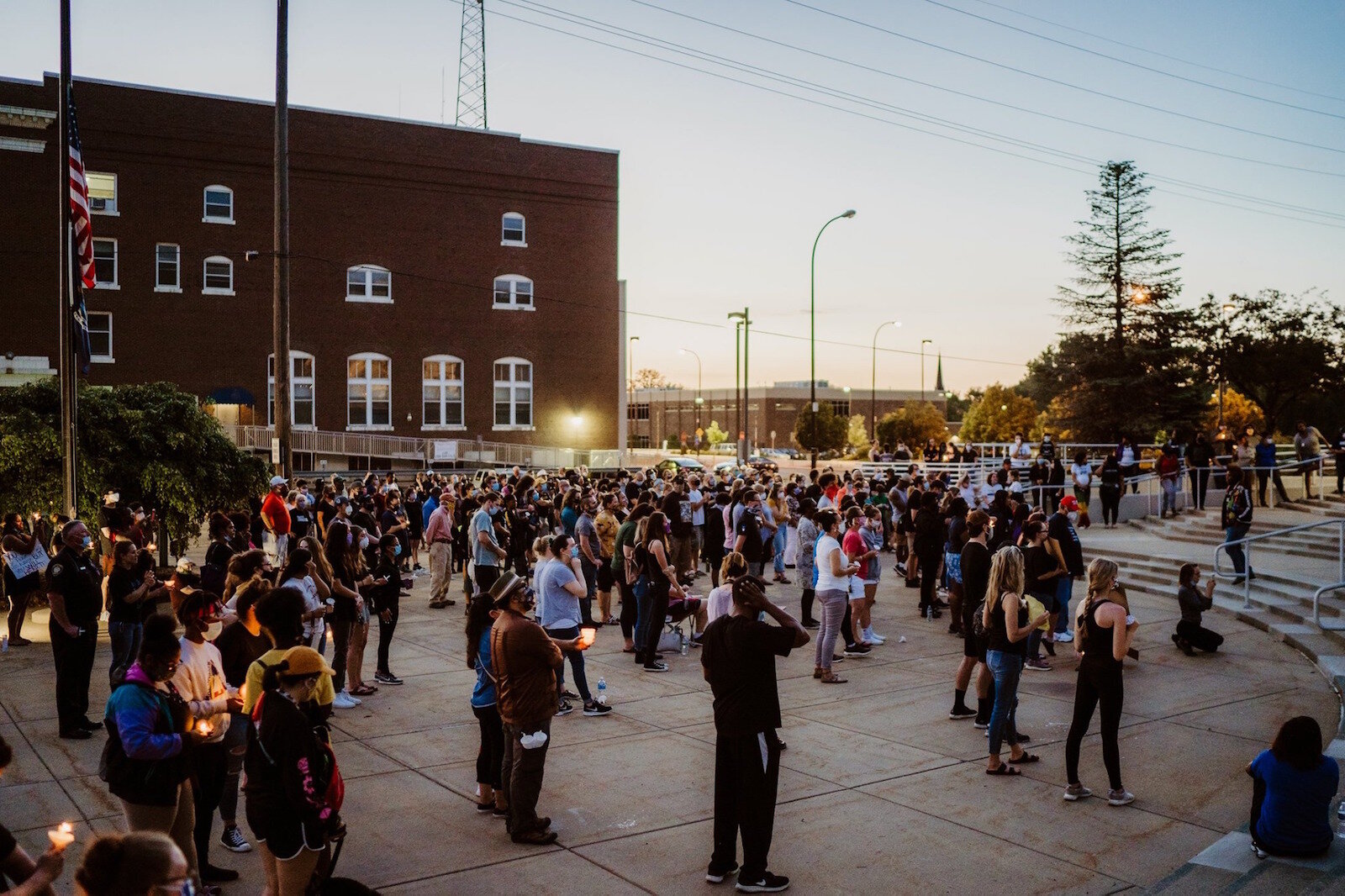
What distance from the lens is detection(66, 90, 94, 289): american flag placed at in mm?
14031

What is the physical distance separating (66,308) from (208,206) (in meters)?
34.3

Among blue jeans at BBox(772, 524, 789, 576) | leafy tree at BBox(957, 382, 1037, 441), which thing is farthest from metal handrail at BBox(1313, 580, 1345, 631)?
leafy tree at BBox(957, 382, 1037, 441)

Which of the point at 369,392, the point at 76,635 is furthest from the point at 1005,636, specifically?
the point at 369,392

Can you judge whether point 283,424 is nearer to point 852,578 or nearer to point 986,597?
point 852,578

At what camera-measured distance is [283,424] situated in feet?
61.3

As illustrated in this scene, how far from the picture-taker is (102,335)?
4312 centimetres

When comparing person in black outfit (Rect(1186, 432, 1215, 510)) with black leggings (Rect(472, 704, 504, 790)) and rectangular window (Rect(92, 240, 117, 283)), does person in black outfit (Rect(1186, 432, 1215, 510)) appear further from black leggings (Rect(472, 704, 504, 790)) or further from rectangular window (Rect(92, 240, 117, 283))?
rectangular window (Rect(92, 240, 117, 283))

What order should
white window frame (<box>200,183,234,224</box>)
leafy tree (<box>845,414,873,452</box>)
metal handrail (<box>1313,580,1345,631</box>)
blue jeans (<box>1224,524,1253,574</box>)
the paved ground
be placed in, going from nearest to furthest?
the paved ground
metal handrail (<box>1313,580,1345,631</box>)
blue jeans (<box>1224,524,1253,574</box>)
white window frame (<box>200,183,234,224</box>)
leafy tree (<box>845,414,873,452</box>)

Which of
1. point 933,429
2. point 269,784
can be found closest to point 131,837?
point 269,784

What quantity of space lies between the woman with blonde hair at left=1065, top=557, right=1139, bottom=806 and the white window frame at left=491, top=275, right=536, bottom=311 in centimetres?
4494

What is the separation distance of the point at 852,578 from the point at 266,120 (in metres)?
40.9

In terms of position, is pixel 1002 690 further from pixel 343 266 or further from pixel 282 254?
pixel 343 266

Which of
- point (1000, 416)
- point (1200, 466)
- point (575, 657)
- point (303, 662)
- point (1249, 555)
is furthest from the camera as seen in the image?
point (1000, 416)

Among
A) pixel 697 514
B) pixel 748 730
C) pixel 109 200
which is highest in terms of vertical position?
pixel 109 200
